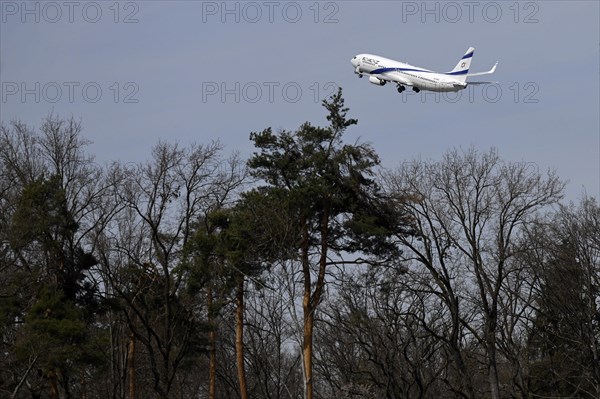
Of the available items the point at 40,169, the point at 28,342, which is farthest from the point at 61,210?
the point at 28,342

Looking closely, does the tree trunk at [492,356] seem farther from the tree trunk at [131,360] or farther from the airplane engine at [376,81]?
the airplane engine at [376,81]

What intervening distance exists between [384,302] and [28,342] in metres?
16.5

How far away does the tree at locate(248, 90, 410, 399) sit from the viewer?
37.5 metres

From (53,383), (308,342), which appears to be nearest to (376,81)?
(308,342)

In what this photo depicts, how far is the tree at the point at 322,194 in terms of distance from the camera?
3753cm

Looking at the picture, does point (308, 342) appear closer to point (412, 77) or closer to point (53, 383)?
point (53, 383)

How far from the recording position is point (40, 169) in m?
41.6

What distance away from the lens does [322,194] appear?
37.6m

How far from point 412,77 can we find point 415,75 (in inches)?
13.0

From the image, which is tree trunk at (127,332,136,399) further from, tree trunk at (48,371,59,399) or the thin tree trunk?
the thin tree trunk

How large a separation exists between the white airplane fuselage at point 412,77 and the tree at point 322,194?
2246cm

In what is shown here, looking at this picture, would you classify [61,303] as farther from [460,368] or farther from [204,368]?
[204,368]

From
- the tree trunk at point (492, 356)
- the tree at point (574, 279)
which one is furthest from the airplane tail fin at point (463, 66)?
the tree trunk at point (492, 356)

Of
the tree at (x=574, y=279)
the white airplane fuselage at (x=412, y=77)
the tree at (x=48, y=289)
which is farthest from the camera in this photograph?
the white airplane fuselage at (x=412, y=77)
